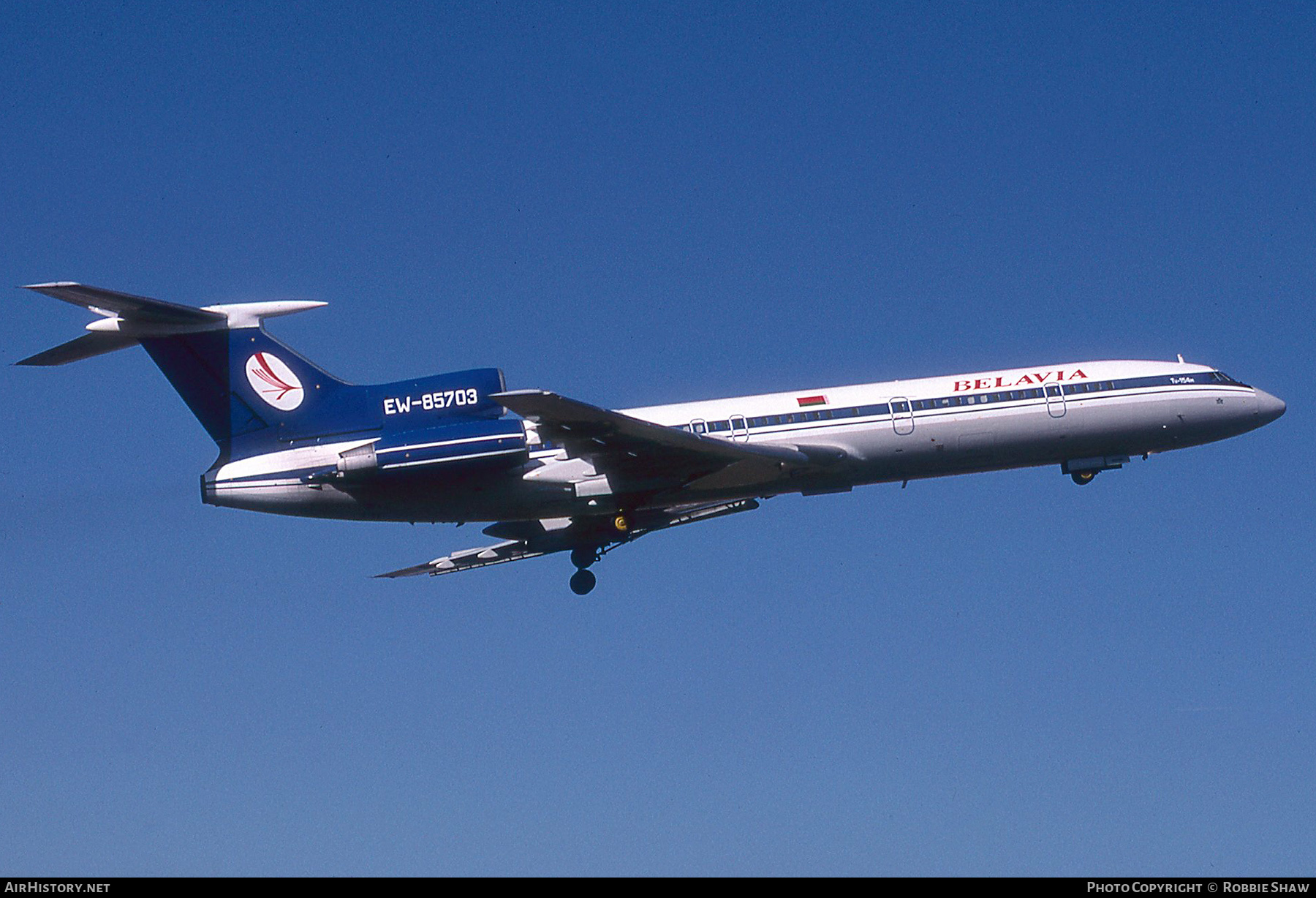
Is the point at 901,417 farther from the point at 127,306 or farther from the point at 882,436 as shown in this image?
the point at 127,306

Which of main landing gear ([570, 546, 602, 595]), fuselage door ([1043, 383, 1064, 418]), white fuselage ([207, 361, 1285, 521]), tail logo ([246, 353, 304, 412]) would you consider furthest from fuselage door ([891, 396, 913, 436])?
tail logo ([246, 353, 304, 412])

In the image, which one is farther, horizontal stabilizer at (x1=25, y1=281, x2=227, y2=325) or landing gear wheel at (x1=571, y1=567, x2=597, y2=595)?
landing gear wheel at (x1=571, y1=567, x2=597, y2=595)

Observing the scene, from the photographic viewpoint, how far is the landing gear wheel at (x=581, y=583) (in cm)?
3422

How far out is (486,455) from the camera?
29.2m

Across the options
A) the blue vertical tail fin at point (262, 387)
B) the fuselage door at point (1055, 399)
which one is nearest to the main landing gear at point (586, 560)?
the blue vertical tail fin at point (262, 387)

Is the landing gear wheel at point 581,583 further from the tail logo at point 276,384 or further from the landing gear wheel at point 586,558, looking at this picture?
the tail logo at point 276,384

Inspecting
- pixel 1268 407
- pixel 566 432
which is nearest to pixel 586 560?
pixel 566 432

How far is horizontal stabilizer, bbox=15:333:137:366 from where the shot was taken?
1158 inches

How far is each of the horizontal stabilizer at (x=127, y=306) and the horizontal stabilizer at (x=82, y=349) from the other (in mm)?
526

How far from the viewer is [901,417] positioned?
31688 millimetres

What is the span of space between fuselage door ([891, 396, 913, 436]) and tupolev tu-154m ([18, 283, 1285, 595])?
0.04 metres

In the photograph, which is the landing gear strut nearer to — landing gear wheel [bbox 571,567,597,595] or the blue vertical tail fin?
landing gear wheel [bbox 571,567,597,595]
